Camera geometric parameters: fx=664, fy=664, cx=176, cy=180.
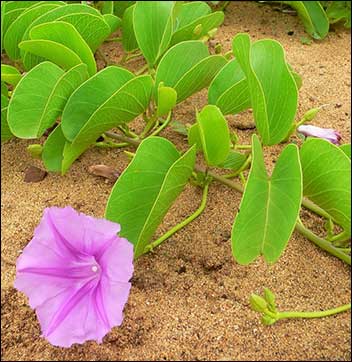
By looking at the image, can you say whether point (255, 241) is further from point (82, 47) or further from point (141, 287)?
point (82, 47)

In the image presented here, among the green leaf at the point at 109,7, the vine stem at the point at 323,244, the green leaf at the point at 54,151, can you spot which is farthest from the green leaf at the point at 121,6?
the vine stem at the point at 323,244

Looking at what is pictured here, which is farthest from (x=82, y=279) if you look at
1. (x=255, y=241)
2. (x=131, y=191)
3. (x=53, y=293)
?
(x=255, y=241)

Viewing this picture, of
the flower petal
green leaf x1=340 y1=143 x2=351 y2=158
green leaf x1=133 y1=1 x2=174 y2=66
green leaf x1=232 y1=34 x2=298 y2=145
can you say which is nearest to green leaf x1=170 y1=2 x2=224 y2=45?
green leaf x1=133 y1=1 x2=174 y2=66

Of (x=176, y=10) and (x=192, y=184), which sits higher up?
(x=176, y=10)

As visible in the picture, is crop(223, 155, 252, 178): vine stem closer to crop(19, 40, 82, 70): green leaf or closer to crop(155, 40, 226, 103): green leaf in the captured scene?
crop(155, 40, 226, 103): green leaf

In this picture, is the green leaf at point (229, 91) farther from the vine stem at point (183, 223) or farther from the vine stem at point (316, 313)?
the vine stem at point (316, 313)

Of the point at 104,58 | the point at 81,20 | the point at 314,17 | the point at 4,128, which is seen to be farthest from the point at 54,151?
the point at 314,17
